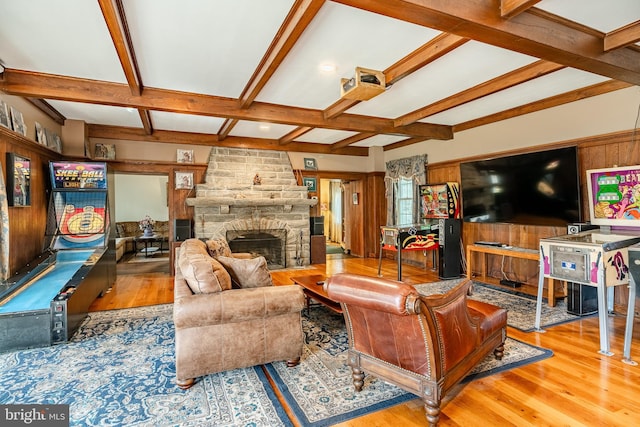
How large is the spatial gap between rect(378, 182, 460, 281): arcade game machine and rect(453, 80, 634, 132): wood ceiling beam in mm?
1169

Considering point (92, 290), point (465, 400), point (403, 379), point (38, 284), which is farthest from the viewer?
point (92, 290)

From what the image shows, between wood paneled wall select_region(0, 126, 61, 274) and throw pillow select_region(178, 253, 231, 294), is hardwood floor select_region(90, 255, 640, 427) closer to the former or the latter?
throw pillow select_region(178, 253, 231, 294)

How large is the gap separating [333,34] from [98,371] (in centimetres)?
323

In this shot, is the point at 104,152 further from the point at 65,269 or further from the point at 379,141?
the point at 379,141

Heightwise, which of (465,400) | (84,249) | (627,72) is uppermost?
(627,72)

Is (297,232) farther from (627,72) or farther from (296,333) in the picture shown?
(627,72)

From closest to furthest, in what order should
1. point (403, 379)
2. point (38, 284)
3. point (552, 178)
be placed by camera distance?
point (403, 379)
point (38, 284)
point (552, 178)

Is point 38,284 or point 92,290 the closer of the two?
point 38,284

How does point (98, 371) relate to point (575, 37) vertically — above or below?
below

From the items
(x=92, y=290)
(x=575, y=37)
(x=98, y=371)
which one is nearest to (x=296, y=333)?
(x=98, y=371)

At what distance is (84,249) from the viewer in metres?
4.51

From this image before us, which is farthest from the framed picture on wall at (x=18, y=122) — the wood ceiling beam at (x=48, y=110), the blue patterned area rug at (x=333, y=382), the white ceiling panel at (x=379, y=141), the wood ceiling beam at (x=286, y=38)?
the white ceiling panel at (x=379, y=141)

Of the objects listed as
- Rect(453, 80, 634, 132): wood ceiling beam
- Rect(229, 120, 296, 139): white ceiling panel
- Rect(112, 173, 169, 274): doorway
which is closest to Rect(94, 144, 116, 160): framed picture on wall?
Rect(229, 120, 296, 139): white ceiling panel

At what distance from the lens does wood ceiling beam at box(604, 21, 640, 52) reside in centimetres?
252
